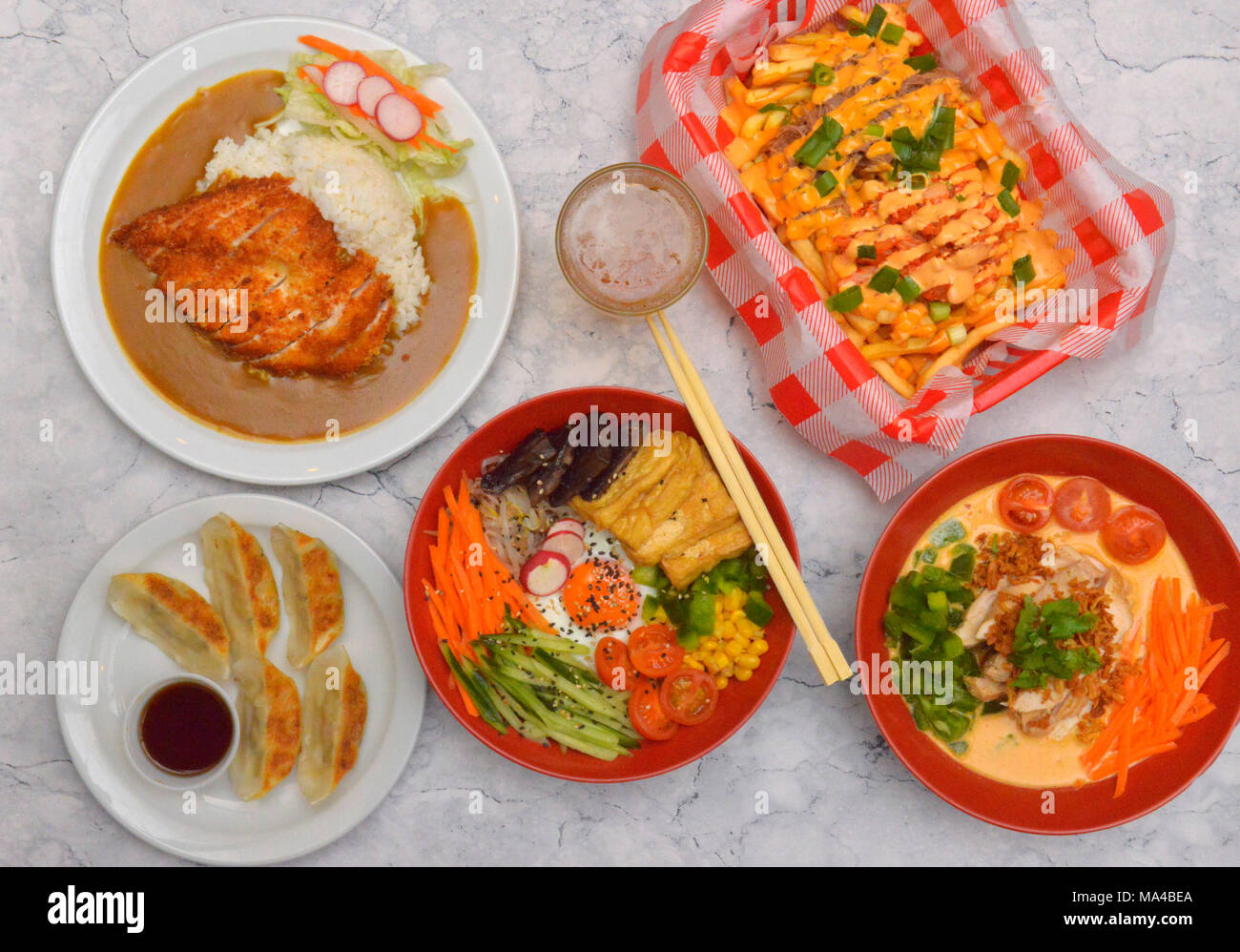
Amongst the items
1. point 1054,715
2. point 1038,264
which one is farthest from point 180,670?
point 1038,264

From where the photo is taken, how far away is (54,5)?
348 cm

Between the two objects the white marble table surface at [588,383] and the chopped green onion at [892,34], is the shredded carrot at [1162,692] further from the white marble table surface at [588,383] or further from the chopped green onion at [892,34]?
the chopped green onion at [892,34]

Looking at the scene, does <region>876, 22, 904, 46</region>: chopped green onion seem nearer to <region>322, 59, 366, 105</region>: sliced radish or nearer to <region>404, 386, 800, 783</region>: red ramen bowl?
<region>404, 386, 800, 783</region>: red ramen bowl

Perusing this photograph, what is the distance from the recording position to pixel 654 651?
322cm

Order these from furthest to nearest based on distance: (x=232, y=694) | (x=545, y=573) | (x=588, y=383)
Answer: (x=588, y=383) < (x=232, y=694) < (x=545, y=573)

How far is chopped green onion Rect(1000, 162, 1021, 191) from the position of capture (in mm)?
3314

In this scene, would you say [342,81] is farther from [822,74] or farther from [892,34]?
[892,34]

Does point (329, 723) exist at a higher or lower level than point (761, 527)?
lower

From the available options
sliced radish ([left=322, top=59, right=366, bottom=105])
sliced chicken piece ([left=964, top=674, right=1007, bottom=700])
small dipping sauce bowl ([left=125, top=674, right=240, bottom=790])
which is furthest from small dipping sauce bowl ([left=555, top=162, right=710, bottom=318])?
small dipping sauce bowl ([left=125, top=674, right=240, bottom=790])

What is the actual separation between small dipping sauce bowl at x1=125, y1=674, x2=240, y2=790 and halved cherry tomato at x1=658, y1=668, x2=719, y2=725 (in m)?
1.55

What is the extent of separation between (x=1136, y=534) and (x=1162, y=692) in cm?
57

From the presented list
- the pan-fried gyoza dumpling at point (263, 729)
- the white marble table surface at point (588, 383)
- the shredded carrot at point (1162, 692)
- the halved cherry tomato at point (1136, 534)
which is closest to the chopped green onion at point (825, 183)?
the white marble table surface at point (588, 383)

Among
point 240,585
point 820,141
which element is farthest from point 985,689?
point 240,585

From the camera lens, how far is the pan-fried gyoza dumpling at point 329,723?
3.25 m
